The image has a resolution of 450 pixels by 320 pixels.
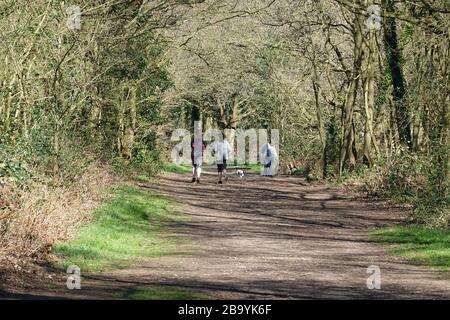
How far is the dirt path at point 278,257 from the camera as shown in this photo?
12250 mm

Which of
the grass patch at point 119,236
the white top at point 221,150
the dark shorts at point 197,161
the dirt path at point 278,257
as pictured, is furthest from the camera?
the white top at point 221,150

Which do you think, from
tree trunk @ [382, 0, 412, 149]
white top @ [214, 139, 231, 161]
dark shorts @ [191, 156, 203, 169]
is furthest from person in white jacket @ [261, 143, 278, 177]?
tree trunk @ [382, 0, 412, 149]

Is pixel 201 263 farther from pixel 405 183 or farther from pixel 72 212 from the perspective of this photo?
pixel 405 183

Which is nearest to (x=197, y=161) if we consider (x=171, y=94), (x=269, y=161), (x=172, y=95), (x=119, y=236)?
(x=172, y=95)

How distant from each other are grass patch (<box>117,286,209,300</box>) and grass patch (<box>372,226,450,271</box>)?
4.85 meters

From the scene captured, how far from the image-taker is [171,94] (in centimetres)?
4503

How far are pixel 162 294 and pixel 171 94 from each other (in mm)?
33888

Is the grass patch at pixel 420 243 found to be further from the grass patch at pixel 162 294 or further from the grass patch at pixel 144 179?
the grass patch at pixel 144 179

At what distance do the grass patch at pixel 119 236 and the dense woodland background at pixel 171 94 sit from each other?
49cm

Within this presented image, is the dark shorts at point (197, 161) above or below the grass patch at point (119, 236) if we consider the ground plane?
above

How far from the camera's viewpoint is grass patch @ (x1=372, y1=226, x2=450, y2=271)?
51.4 ft

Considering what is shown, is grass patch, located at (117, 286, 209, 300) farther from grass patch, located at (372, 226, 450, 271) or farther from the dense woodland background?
grass patch, located at (372, 226, 450, 271)

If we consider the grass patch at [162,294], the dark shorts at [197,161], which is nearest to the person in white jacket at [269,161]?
the dark shorts at [197,161]

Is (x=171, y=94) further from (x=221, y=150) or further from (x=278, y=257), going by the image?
(x=278, y=257)
